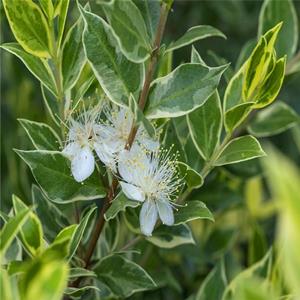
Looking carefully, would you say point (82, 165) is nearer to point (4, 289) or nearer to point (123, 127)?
point (123, 127)

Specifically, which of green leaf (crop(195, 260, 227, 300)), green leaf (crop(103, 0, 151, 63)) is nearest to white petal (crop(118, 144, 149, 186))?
green leaf (crop(103, 0, 151, 63))

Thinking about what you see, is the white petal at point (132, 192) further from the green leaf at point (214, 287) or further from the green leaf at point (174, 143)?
the green leaf at point (214, 287)

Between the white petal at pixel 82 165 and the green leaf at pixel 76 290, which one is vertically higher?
the white petal at pixel 82 165

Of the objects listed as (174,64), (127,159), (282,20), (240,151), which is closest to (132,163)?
(127,159)

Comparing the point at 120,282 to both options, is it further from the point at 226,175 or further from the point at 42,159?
the point at 226,175

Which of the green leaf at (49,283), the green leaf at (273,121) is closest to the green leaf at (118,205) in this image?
the green leaf at (49,283)
